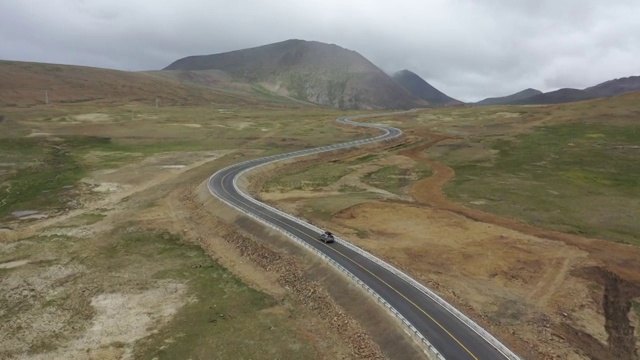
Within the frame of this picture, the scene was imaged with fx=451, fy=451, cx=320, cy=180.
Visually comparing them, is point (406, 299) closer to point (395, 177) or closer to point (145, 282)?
point (145, 282)

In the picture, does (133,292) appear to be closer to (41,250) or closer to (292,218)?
(41,250)

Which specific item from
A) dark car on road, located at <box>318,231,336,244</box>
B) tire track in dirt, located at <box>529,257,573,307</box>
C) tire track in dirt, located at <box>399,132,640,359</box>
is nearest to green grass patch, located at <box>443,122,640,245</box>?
tire track in dirt, located at <box>399,132,640,359</box>

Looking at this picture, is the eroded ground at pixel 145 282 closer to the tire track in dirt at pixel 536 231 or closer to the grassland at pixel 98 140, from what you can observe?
the grassland at pixel 98 140

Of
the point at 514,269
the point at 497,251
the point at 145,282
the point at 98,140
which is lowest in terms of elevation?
the point at 145,282

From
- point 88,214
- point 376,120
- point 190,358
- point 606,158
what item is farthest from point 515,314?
point 376,120

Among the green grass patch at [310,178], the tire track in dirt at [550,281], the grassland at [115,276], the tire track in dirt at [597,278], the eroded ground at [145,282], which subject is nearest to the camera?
the tire track in dirt at [597,278]

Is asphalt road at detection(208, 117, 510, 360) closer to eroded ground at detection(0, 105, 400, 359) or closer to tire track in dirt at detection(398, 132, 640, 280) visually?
eroded ground at detection(0, 105, 400, 359)

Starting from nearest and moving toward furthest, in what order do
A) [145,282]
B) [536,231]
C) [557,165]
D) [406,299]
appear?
1. [406,299]
2. [145,282]
3. [536,231]
4. [557,165]

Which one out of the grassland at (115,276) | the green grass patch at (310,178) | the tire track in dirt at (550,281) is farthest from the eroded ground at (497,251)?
the grassland at (115,276)

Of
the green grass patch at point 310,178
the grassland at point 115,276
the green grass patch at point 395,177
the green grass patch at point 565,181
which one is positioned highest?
the green grass patch at point 565,181

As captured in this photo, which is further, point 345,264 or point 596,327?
point 345,264

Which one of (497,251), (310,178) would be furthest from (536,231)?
(310,178)
